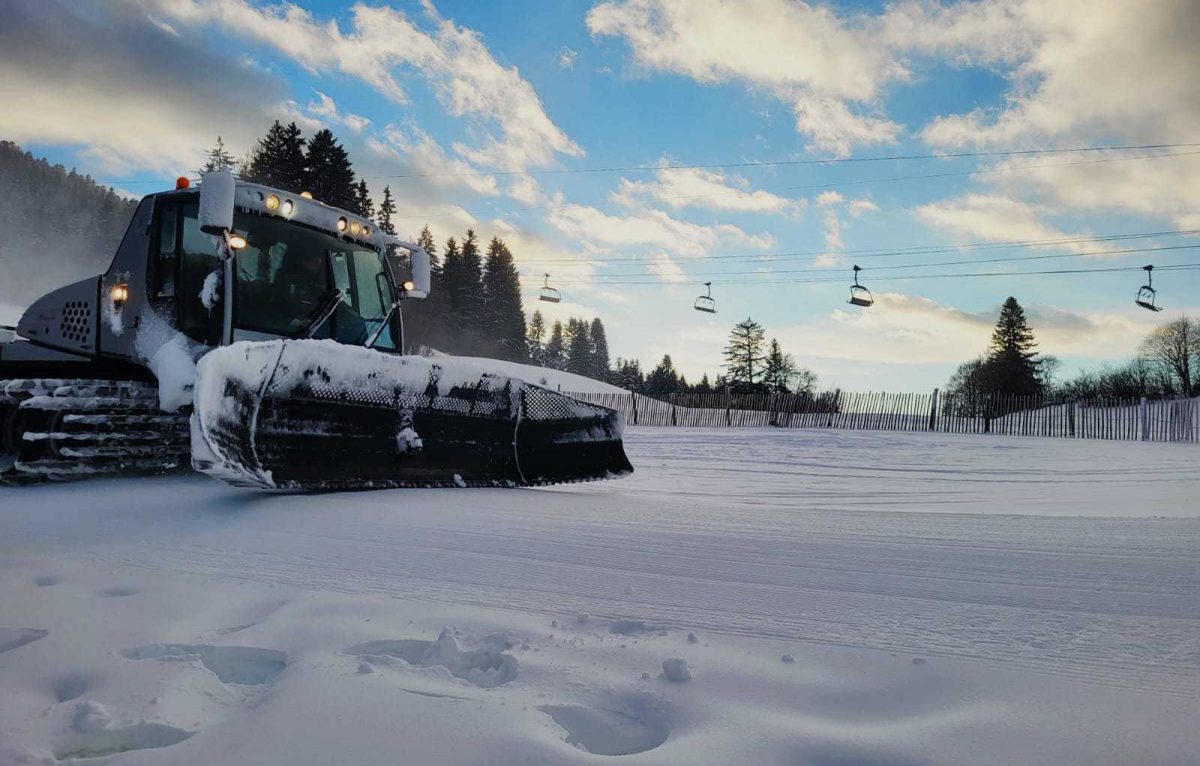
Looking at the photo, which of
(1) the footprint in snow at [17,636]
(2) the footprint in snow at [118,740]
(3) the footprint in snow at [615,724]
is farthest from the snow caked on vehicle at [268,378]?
(3) the footprint in snow at [615,724]

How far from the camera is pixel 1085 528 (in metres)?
2.91

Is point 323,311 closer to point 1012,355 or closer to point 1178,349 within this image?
point 1012,355

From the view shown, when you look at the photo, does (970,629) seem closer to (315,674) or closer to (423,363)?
(315,674)

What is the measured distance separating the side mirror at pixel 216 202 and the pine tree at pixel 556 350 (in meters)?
81.6

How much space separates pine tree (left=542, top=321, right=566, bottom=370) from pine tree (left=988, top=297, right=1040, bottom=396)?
51790 millimetres

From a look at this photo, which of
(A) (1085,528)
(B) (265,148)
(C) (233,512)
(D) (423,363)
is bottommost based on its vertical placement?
(C) (233,512)

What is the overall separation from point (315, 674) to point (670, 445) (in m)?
14.6

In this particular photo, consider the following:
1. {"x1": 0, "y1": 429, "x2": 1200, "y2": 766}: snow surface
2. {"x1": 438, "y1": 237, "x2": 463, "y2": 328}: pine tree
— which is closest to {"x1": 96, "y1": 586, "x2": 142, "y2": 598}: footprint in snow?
{"x1": 0, "y1": 429, "x2": 1200, "y2": 766}: snow surface

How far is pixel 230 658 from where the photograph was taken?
4.65 ft

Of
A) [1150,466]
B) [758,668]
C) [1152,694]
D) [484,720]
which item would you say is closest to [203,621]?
[484,720]

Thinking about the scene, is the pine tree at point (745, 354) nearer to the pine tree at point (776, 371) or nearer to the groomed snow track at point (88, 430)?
the pine tree at point (776, 371)

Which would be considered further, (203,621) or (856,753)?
(203,621)

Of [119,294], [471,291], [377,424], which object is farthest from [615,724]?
[471,291]

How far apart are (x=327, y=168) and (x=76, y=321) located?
4209cm
